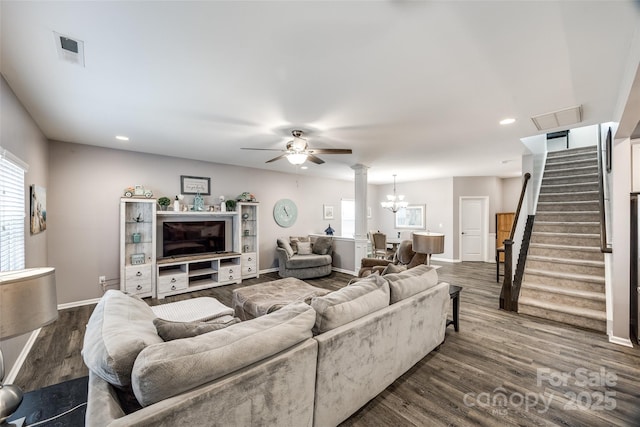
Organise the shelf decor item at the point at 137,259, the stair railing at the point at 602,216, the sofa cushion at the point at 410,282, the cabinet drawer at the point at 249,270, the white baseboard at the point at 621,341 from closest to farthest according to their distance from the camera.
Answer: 1. the sofa cushion at the point at 410,282
2. the white baseboard at the point at 621,341
3. the stair railing at the point at 602,216
4. the shelf decor item at the point at 137,259
5. the cabinet drawer at the point at 249,270

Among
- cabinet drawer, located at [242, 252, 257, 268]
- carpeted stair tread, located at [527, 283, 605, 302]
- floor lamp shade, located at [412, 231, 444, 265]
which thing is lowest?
carpeted stair tread, located at [527, 283, 605, 302]

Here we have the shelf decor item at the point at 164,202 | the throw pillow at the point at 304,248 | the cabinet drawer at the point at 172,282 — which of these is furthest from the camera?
the throw pillow at the point at 304,248

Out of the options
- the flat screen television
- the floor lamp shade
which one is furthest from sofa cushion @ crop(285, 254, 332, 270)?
the floor lamp shade

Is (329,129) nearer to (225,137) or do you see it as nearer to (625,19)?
(225,137)

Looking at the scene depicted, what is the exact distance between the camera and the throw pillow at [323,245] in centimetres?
615

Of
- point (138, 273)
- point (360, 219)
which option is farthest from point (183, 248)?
point (360, 219)

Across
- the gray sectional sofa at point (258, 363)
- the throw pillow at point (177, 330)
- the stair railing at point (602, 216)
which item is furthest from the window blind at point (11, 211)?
the stair railing at point (602, 216)

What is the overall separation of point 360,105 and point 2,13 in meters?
2.57

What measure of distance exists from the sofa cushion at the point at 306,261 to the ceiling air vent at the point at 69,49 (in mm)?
4433

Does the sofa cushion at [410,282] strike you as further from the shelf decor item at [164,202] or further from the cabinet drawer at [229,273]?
the shelf decor item at [164,202]

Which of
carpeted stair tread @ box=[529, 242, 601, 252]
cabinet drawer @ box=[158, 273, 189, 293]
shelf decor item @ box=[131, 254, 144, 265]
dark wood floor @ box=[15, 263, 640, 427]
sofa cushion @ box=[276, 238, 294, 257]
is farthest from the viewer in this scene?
sofa cushion @ box=[276, 238, 294, 257]

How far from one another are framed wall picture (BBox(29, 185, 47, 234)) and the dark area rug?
2553 millimetres

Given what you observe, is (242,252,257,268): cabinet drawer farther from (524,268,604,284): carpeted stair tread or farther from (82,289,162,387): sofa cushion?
(524,268,604,284): carpeted stair tread

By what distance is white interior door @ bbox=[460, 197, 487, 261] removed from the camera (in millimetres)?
7395
